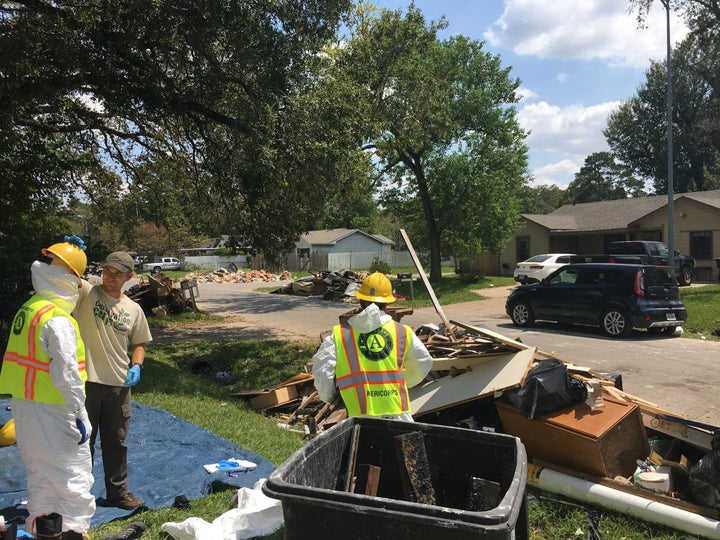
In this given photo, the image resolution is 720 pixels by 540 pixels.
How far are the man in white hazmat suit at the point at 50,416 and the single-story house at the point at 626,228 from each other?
28.9 meters

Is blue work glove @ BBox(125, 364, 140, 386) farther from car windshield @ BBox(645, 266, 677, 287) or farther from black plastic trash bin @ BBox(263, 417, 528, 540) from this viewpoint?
car windshield @ BBox(645, 266, 677, 287)

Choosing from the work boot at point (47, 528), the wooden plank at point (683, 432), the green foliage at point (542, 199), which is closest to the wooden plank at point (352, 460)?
the work boot at point (47, 528)

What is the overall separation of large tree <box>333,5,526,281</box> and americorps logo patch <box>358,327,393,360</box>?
13.9 m

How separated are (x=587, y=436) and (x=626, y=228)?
96.7 feet

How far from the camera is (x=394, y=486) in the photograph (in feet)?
9.21

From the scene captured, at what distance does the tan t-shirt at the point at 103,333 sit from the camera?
418 cm

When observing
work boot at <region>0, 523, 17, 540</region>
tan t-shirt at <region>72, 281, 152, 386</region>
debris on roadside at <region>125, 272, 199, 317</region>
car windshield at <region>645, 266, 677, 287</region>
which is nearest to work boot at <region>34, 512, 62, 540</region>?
work boot at <region>0, 523, 17, 540</region>

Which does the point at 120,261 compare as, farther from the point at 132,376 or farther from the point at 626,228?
the point at 626,228

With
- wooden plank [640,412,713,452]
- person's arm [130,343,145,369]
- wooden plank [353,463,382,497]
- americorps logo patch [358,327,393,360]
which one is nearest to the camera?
wooden plank [353,463,382,497]

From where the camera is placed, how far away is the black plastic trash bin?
1.84m

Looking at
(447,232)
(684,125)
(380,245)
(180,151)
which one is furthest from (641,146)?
(180,151)

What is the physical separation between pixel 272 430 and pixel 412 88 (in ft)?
44.4

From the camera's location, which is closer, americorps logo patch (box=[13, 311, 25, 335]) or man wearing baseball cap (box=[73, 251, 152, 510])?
americorps logo patch (box=[13, 311, 25, 335])

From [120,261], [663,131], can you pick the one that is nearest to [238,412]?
[120,261]
